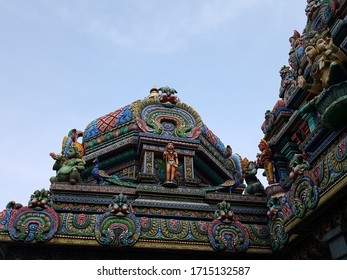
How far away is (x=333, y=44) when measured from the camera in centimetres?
695

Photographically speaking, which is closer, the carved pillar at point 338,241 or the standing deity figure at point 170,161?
the carved pillar at point 338,241

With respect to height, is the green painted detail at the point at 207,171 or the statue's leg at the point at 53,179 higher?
the green painted detail at the point at 207,171

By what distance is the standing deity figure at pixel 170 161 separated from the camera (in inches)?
408

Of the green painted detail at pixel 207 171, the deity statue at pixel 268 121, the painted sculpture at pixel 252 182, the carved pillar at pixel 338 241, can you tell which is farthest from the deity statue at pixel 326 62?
the green painted detail at pixel 207 171

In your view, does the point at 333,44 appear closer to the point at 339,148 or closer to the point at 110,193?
the point at 339,148

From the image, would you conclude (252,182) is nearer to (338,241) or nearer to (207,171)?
(207,171)

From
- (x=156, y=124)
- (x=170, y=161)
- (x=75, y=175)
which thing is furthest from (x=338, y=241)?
(x=156, y=124)

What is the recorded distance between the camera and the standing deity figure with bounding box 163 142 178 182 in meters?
10.4

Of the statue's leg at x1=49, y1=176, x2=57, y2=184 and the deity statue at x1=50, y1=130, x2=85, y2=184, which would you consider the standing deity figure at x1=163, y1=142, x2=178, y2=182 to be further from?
the statue's leg at x1=49, y1=176, x2=57, y2=184

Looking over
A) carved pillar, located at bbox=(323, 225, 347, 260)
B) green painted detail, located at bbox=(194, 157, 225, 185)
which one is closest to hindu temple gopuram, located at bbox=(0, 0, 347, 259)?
carved pillar, located at bbox=(323, 225, 347, 260)

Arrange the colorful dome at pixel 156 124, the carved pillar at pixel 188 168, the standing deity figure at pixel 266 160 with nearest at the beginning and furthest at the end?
the standing deity figure at pixel 266 160, the carved pillar at pixel 188 168, the colorful dome at pixel 156 124

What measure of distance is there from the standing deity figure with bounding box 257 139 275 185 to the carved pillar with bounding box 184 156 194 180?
6.75ft

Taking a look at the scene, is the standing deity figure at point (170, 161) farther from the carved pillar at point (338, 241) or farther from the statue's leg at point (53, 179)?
the carved pillar at point (338, 241)

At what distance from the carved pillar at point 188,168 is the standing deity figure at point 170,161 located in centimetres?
72
